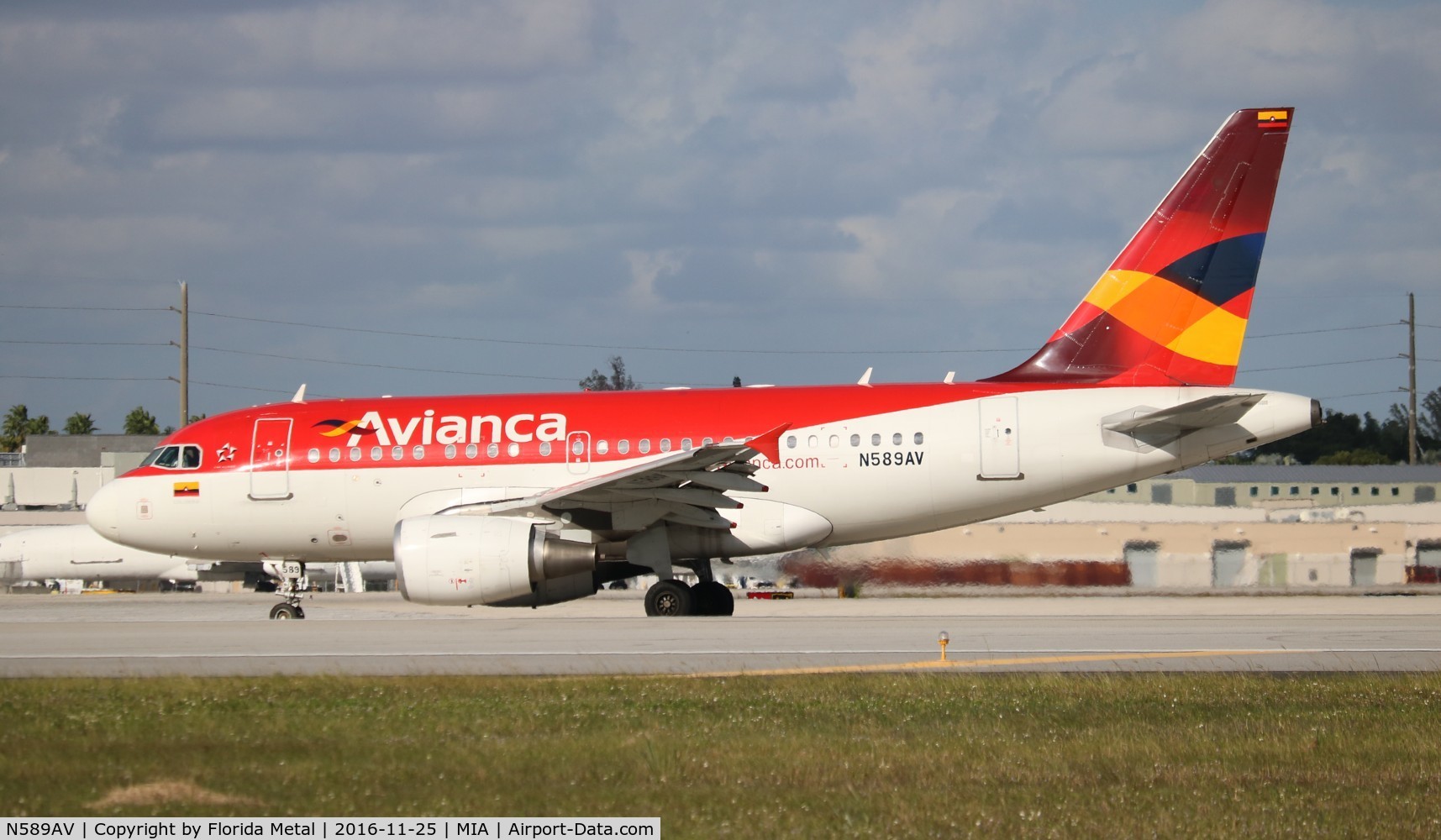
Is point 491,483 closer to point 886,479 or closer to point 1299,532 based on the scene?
point 886,479

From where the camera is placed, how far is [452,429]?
865 inches

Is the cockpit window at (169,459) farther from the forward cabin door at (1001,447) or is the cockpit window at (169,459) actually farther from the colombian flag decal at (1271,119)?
the colombian flag decal at (1271,119)

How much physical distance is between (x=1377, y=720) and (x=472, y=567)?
11.4m

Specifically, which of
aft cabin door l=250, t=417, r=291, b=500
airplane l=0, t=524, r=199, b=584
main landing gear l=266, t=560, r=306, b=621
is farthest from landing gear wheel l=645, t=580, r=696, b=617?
airplane l=0, t=524, r=199, b=584

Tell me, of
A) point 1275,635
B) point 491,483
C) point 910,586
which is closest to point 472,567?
point 491,483

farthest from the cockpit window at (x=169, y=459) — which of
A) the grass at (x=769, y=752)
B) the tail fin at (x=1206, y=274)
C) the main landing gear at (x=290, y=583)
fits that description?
the tail fin at (x=1206, y=274)

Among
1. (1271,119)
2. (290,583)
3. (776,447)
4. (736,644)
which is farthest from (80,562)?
(1271,119)

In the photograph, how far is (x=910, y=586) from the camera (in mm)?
30469

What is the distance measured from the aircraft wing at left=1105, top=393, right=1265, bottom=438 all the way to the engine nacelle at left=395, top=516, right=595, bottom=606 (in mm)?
7657

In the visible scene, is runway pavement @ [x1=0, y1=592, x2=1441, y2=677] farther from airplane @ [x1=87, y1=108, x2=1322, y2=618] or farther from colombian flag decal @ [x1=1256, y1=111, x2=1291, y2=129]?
colombian flag decal @ [x1=1256, y1=111, x2=1291, y2=129]

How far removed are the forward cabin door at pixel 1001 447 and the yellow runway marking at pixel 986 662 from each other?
5.70 meters

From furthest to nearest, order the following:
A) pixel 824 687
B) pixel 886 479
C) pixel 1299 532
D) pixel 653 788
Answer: pixel 1299 532 → pixel 886 479 → pixel 824 687 → pixel 653 788

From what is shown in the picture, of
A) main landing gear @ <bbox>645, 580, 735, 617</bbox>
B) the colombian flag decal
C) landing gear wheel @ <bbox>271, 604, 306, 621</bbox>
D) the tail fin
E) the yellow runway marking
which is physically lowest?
landing gear wheel @ <bbox>271, 604, 306, 621</bbox>

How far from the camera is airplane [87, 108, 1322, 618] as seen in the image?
20.4 metres
